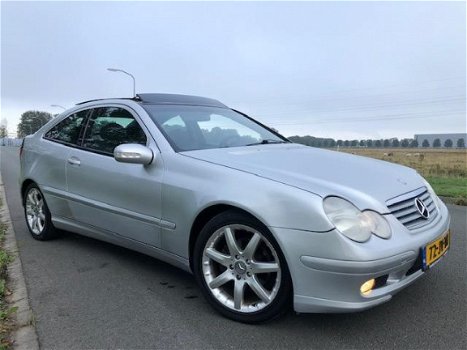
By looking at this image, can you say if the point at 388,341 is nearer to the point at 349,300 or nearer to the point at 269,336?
the point at 349,300

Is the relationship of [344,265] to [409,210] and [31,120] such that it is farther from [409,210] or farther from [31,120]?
[31,120]

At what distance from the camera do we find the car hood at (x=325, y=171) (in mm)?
2818

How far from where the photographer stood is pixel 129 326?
121 inches

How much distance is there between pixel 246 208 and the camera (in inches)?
115

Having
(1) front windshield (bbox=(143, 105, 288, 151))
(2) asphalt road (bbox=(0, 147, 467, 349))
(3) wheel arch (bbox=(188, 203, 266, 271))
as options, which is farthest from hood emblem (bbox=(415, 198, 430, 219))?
(1) front windshield (bbox=(143, 105, 288, 151))

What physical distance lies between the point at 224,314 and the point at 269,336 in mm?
394

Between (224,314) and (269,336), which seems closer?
(269,336)

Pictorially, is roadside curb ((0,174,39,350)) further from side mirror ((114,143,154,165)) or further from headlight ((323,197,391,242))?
headlight ((323,197,391,242))

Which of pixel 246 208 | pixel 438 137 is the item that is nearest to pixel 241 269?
pixel 246 208

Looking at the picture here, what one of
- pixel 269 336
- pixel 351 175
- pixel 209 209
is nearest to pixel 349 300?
pixel 269 336

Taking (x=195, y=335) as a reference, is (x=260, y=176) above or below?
above

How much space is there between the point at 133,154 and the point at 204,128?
0.83m

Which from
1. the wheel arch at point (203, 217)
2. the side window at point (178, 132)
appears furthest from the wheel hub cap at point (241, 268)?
the side window at point (178, 132)

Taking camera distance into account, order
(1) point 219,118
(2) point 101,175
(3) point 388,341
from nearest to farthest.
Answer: (3) point 388,341
(2) point 101,175
(1) point 219,118
